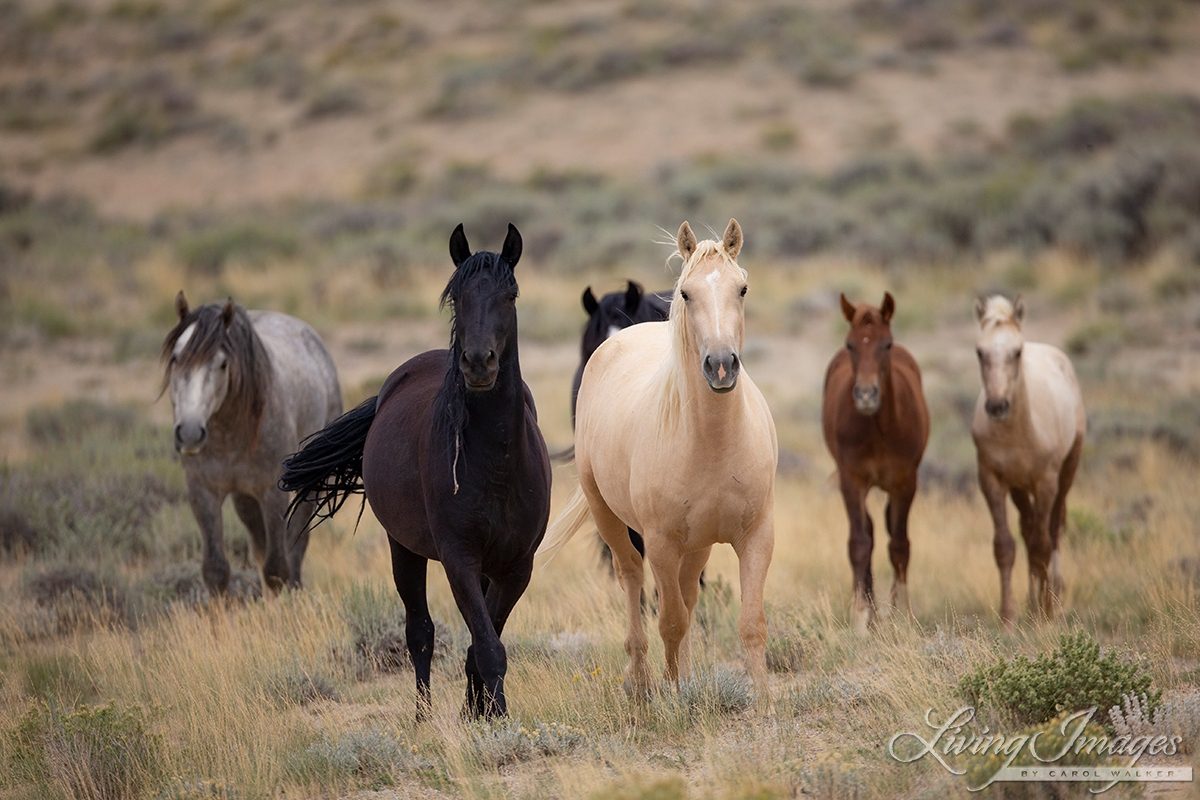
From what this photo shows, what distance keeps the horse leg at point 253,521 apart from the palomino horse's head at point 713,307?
4369 mm

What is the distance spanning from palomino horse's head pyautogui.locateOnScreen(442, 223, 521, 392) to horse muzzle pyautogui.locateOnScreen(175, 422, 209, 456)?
2.53 metres

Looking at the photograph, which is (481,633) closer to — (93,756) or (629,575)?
(629,575)

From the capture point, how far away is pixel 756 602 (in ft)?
16.6

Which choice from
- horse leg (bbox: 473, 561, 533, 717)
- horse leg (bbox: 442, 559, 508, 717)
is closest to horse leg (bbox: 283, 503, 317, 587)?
horse leg (bbox: 473, 561, 533, 717)

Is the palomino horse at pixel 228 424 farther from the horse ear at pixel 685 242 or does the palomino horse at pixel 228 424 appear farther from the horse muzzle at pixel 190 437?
the horse ear at pixel 685 242

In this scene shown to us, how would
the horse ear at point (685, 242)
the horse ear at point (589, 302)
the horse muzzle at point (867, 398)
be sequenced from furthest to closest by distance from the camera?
the horse ear at point (589, 302) < the horse muzzle at point (867, 398) < the horse ear at point (685, 242)

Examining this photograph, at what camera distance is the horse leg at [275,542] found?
7.72 metres

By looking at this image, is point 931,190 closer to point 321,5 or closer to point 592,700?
point 592,700

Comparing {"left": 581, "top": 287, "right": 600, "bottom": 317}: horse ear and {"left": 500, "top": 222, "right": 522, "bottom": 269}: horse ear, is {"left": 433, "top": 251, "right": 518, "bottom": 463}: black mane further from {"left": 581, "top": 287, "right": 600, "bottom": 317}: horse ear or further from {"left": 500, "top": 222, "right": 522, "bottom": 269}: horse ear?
{"left": 581, "top": 287, "right": 600, "bottom": 317}: horse ear

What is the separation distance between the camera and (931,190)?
914 inches

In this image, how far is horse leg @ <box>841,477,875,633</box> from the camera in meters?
7.36

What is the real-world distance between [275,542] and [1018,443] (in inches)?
193

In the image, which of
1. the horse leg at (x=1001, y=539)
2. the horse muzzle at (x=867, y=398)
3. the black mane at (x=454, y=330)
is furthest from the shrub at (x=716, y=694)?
the horse muzzle at (x=867, y=398)

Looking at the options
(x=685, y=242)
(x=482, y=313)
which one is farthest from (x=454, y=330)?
(x=685, y=242)
